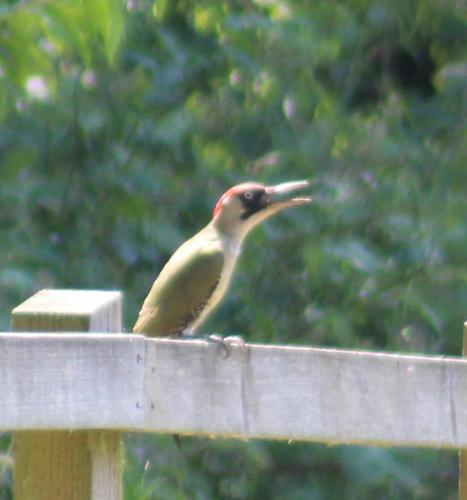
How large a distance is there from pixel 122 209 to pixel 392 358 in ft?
11.0

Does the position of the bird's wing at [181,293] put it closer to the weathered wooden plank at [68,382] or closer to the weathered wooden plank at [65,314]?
the weathered wooden plank at [65,314]

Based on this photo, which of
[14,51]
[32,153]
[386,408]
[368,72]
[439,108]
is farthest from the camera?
[368,72]

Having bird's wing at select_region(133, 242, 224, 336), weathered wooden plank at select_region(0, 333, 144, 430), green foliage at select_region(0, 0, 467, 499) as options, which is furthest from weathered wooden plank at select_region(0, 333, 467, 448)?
green foliage at select_region(0, 0, 467, 499)

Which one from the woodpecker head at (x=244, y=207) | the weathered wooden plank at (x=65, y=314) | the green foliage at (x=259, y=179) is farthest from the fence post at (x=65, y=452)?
the green foliage at (x=259, y=179)

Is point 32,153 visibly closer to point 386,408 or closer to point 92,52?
point 92,52

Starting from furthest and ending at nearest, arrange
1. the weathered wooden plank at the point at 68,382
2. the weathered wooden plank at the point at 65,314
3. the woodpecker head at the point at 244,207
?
the woodpecker head at the point at 244,207, the weathered wooden plank at the point at 65,314, the weathered wooden plank at the point at 68,382

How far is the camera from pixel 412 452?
555cm

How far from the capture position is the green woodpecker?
4129mm

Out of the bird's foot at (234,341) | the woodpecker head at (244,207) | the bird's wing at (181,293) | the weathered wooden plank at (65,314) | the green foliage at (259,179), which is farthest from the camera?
the green foliage at (259,179)

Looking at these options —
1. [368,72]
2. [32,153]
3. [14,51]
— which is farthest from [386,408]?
[368,72]

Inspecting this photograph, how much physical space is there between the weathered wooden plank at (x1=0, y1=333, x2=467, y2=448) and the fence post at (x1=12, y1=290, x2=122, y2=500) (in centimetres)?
10

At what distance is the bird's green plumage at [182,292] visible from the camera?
4117mm

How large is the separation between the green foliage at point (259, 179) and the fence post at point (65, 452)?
2.88 m

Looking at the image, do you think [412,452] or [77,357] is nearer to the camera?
[77,357]
